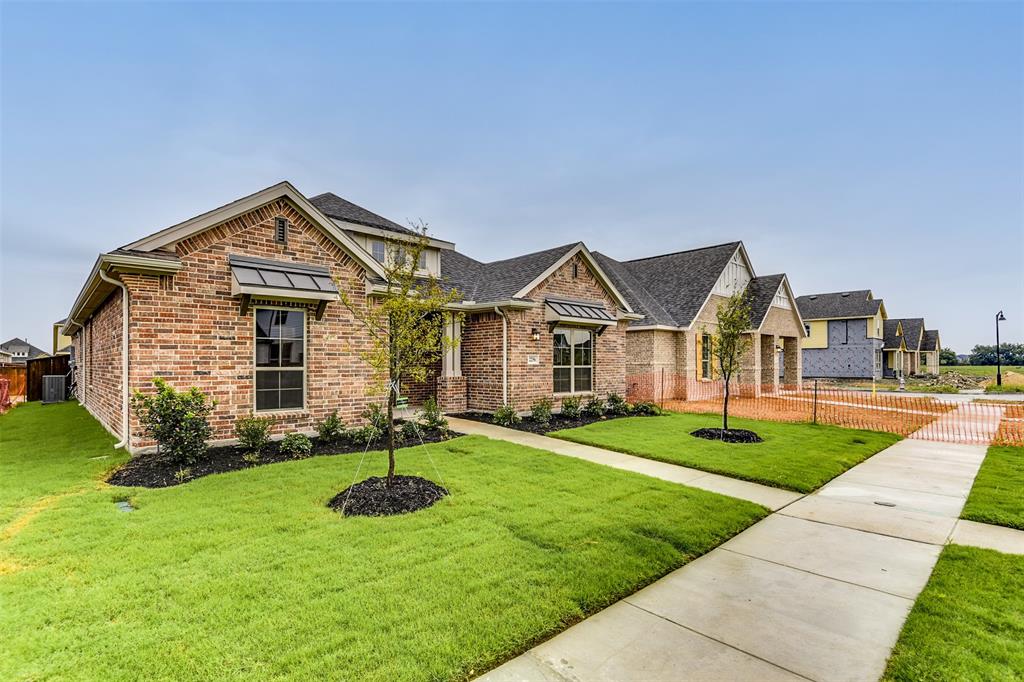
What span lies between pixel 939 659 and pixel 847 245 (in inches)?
1164

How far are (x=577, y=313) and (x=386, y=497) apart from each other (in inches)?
372

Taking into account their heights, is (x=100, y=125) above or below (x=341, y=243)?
above

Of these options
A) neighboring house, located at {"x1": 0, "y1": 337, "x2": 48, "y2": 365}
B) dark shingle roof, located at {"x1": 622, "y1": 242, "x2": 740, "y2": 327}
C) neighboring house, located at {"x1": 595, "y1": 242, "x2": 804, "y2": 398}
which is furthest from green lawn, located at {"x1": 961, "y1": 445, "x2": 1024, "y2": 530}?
neighboring house, located at {"x1": 0, "y1": 337, "x2": 48, "y2": 365}

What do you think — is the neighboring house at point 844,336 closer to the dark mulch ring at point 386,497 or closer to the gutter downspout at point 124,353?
the dark mulch ring at point 386,497

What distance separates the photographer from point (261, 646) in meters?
2.87

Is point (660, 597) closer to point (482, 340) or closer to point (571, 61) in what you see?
point (482, 340)

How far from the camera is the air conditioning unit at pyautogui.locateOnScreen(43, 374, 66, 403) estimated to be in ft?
67.9

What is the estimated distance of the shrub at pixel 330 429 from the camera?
360 inches

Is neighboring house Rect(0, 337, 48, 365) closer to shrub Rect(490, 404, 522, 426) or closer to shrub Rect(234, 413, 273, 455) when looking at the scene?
shrub Rect(234, 413, 273, 455)

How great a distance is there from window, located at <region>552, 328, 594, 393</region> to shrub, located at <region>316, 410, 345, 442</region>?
22.9 feet

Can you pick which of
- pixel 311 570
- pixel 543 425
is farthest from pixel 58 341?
pixel 311 570

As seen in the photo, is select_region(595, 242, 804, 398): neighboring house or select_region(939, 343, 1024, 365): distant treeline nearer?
select_region(595, 242, 804, 398): neighboring house

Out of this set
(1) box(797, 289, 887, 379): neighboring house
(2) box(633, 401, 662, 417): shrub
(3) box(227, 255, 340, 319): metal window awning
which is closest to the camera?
(3) box(227, 255, 340, 319): metal window awning

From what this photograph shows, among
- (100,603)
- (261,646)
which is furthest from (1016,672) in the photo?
(100,603)
